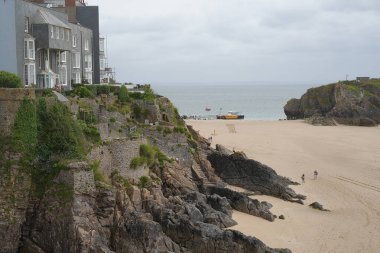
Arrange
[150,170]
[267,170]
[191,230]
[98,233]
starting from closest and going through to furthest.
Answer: [98,233], [191,230], [150,170], [267,170]

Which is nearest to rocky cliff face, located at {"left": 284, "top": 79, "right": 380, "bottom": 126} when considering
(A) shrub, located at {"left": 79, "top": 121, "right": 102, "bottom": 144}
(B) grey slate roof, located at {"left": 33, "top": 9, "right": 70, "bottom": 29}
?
(B) grey slate roof, located at {"left": 33, "top": 9, "right": 70, "bottom": 29}

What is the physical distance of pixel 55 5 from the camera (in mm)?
43844

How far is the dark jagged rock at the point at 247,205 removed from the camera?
87.9 feet

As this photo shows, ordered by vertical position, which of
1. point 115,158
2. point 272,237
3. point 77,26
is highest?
point 77,26

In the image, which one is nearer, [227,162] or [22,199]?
[22,199]

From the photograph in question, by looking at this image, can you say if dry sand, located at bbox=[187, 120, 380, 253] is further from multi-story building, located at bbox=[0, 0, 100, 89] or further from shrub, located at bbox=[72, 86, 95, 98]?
multi-story building, located at bbox=[0, 0, 100, 89]

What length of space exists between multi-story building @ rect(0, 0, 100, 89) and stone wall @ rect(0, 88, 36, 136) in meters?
9.56

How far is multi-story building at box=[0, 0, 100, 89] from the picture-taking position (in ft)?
96.0

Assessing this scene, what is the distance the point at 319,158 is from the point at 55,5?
25178 mm

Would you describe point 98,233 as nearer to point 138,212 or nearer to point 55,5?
point 138,212

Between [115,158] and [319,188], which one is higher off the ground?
[115,158]

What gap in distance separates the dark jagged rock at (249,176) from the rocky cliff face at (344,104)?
41516mm

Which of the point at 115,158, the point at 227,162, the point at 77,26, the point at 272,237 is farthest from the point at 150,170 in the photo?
the point at 77,26

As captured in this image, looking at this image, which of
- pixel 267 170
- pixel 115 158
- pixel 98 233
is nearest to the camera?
pixel 98 233
